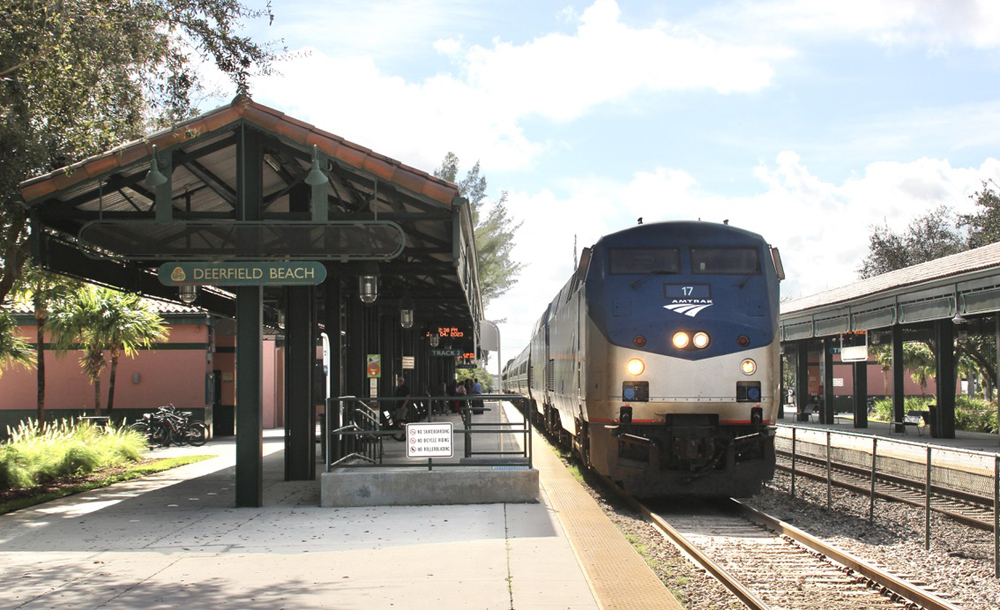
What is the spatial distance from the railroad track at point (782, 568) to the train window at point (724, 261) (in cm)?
320

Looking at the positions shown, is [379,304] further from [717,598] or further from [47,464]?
[717,598]

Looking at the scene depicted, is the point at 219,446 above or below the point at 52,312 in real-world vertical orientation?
below

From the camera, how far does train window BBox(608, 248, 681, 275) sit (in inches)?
514

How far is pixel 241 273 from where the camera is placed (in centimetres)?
1168

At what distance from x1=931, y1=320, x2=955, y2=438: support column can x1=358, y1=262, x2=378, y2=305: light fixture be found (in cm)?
1849

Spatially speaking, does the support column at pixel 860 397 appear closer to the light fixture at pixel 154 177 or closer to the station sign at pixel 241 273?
the station sign at pixel 241 273

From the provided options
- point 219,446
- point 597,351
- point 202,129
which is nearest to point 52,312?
point 219,446

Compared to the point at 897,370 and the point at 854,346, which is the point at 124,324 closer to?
the point at 854,346

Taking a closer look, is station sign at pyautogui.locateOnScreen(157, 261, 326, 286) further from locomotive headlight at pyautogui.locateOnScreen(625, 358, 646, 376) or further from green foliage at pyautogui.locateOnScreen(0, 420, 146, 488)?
green foliage at pyautogui.locateOnScreen(0, 420, 146, 488)

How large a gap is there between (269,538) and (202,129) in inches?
201

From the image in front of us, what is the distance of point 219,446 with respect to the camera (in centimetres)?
2612

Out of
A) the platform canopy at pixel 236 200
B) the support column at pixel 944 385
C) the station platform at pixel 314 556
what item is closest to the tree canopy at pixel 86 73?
the platform canopy at pixel 236 200

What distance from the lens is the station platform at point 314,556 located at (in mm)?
7289

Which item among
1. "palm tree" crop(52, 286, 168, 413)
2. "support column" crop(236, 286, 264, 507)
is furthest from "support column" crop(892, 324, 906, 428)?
"support column" crop(236, 286, 264, 507)
